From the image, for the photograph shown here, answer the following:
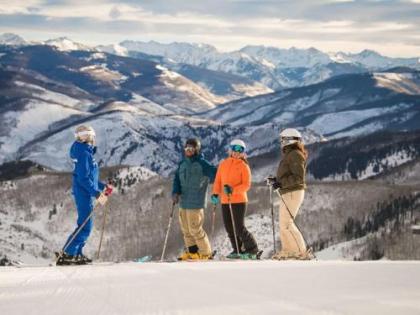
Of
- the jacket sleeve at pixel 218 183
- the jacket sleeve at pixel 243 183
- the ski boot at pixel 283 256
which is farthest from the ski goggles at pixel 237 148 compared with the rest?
the ski boot at pixel 283 256

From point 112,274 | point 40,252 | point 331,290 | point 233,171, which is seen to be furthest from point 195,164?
point 40,252

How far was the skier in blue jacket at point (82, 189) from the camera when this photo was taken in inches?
563

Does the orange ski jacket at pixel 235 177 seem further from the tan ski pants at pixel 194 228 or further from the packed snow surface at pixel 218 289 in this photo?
the packed snow surface at pixel 218 289

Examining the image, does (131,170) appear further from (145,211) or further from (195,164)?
(195,164)

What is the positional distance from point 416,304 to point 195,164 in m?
8.51

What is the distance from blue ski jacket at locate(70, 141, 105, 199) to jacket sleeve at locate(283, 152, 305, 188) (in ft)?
14.0

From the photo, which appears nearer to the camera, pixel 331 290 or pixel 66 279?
pixel 331 290

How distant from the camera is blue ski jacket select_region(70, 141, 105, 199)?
1433 cm

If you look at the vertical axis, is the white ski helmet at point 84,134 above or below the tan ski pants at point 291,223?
above

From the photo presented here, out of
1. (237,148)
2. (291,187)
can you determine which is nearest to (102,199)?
(237,148)

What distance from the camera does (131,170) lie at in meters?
115

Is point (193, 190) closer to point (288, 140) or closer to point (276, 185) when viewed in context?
point (276, 185)

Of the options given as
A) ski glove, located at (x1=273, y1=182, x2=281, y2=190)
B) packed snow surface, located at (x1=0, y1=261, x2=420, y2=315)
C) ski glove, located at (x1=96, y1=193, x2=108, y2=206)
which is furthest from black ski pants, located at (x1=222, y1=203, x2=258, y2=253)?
packed snow surface, located at (x1=0, y1=261, x2=420, y2=315)

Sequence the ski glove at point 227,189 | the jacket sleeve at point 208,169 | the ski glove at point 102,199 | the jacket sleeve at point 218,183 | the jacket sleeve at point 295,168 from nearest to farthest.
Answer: the ski glove at point 102,199
the jacket sleeve at point 295,168
the ski glove at point 227,189
the jacket sleeve at point 208,169
the jacket sleeve at point 218,183
